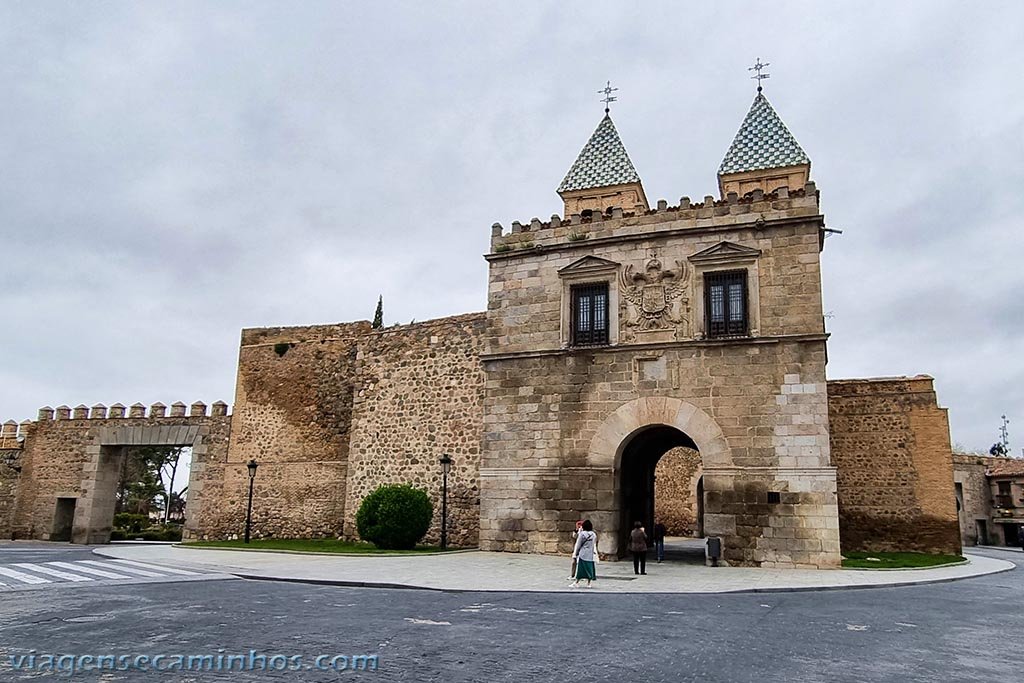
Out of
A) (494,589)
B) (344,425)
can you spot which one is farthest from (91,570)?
(344,425)

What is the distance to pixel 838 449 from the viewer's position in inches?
862

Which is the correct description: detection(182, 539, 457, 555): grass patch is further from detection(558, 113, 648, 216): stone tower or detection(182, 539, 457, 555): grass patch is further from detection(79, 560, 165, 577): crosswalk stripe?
detection(558, 113, 648, 216): stone tower

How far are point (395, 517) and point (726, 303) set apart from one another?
1059 cm

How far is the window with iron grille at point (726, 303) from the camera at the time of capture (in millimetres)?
17828

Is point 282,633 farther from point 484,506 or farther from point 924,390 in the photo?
point 924,390

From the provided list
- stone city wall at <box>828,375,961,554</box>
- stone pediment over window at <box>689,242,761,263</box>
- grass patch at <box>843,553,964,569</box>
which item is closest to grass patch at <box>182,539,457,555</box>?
stone pediment over window at <box>689,242,761,263</box>

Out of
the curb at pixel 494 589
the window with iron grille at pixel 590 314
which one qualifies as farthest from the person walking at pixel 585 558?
the window with iron grille at pixel 590 314

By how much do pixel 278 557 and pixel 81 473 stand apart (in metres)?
17.0

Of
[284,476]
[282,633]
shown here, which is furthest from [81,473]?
[282,633]

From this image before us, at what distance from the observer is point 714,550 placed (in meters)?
16.6

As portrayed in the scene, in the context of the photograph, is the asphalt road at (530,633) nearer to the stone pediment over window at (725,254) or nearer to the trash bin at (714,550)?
the trash bin at (714,550)

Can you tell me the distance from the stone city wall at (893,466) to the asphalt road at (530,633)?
31.2 ft

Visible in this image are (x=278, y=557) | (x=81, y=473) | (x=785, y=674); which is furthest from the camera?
(x=81, y=473)

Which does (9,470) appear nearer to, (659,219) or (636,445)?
(636,445)
